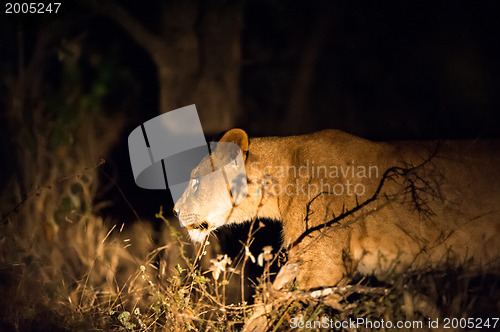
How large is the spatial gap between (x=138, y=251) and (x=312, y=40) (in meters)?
3.58

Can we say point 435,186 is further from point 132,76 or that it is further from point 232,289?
point 132,76

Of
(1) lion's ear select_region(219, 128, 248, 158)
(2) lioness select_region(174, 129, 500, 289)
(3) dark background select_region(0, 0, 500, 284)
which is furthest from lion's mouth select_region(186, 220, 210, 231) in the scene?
(3) dark background select_region(0, 0, 500, 284)

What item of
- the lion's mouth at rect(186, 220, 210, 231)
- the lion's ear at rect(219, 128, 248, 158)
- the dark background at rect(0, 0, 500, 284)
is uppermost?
the dark background at rect(0, 0, 500, 284)

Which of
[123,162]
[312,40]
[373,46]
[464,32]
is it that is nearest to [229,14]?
[312,40]

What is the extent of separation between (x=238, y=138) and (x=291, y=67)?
2.15 metres

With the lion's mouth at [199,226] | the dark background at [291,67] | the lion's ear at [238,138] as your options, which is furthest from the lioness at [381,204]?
the dark background at [291,67]

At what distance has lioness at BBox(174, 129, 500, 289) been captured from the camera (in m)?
3.94

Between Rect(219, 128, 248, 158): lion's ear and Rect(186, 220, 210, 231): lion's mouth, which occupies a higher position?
Rect(219, 128, 248, 158): lion's ear

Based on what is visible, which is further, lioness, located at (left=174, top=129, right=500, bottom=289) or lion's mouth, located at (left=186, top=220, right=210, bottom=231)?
lion's mouth, located at (left=186, top=220, right=210, bottom=231)

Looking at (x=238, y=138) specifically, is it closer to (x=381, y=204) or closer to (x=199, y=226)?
(x=199, y=226)

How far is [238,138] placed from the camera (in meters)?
4.41

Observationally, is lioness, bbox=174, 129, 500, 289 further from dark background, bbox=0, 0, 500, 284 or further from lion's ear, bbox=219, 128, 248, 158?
dark background, bbox=0, 0, 500, 284

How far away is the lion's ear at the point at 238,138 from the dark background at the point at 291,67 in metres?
0.85

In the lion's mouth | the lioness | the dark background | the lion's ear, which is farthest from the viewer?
the dark background
